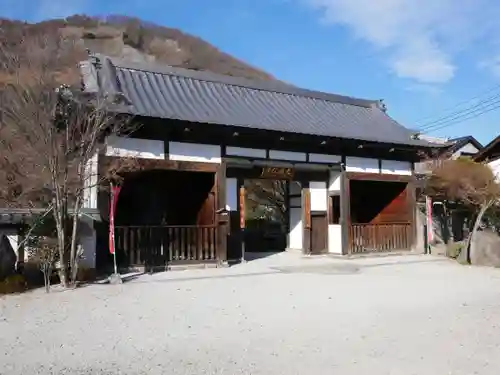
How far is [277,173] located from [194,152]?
118 inches

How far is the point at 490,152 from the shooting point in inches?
729

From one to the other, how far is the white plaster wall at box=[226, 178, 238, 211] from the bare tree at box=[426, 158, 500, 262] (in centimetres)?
705

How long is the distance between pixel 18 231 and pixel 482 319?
817cm

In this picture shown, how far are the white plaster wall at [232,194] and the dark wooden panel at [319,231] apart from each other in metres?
3.07

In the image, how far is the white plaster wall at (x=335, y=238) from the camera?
15.0 m

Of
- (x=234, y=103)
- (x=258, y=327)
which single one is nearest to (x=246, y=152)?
(x=234, y=103)

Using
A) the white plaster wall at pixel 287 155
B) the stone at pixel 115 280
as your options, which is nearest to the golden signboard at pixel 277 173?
the white plaster wall at pixel 287 155

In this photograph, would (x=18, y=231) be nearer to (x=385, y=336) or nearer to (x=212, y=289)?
(x=212, y=289)

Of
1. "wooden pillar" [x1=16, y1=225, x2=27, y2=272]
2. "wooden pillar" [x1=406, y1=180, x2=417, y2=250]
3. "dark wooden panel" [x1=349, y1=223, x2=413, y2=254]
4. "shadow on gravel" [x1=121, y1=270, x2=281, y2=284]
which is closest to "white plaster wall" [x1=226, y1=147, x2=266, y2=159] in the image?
"shadow on gravel" [x1=121, y1=270, x2=281, y2=284]

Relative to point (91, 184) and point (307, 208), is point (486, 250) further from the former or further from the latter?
point (91, 184)

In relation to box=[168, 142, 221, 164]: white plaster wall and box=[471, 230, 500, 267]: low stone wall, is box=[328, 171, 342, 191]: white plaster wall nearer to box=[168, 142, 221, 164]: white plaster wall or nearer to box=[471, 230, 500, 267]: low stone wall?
box=[471, 230, 500, 267]: low stone wall

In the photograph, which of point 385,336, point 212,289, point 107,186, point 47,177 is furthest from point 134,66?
point 385,336

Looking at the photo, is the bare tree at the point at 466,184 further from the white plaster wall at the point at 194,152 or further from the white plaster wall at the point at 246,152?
the white plaster wall at the point at 194,152

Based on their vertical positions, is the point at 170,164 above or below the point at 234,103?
below
